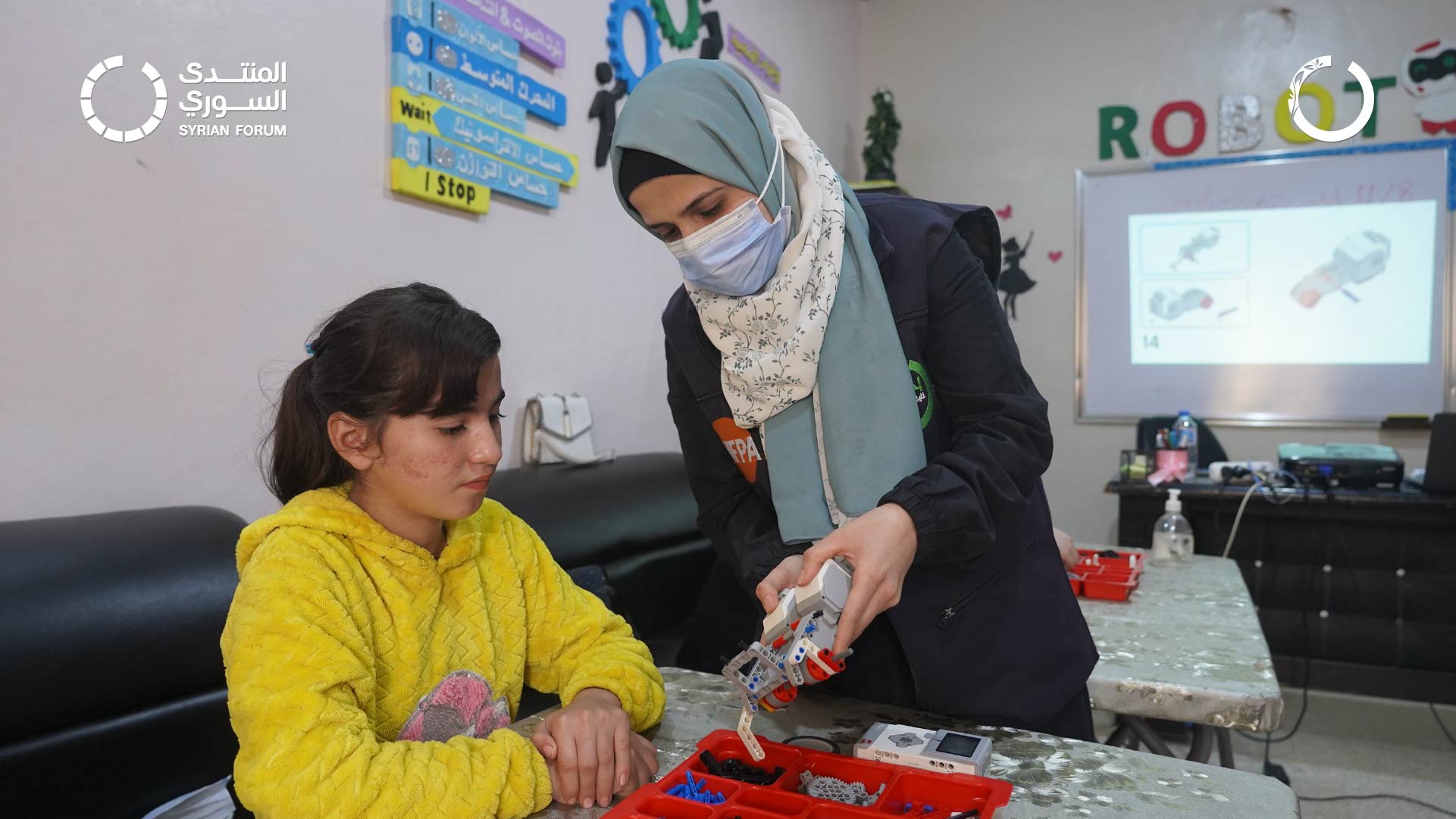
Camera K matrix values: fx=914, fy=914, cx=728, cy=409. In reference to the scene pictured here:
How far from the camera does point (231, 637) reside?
0.89 metres

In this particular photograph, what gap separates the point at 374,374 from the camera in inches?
41.1

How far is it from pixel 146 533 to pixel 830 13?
4540 mm

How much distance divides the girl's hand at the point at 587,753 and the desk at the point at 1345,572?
114 inches

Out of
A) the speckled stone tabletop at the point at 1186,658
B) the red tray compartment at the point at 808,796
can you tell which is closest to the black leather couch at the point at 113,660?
the red tray compartment at the point at 808,796

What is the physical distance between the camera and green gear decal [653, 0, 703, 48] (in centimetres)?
324

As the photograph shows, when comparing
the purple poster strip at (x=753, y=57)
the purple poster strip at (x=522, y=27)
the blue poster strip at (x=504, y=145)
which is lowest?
the blue poster strip at (x=504, y=145)

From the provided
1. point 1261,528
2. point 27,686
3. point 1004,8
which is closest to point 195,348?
point 27,686

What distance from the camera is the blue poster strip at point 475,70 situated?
2.13 meters

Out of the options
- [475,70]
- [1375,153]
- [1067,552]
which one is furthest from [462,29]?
[1375,153]

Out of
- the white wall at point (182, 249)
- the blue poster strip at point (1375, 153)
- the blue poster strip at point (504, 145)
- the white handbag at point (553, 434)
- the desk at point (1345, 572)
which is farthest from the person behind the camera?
the blue poster strip at point (1375, 153)

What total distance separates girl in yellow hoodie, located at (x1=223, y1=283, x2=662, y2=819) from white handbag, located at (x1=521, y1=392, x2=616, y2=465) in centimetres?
133

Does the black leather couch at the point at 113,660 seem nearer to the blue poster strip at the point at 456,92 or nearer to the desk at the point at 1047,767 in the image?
the desk at the point at 1047,767

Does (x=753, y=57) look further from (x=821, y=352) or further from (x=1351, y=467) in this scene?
(x=821, y=352)

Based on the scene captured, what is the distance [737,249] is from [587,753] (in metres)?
0.63
